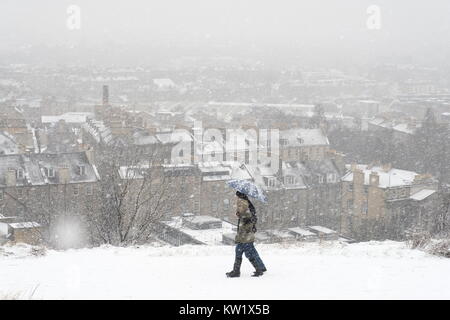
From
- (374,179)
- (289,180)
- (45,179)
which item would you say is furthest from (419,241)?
(289,180)

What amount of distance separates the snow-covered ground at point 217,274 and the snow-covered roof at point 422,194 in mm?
45887

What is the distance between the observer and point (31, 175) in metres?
48.5

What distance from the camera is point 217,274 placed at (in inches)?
457

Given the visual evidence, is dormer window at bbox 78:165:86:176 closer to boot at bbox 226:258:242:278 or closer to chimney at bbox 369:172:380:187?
chimney at bbox 369:172:380:187

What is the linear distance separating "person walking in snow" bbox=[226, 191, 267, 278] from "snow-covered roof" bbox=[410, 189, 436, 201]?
4977cm

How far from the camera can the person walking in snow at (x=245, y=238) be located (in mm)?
11273

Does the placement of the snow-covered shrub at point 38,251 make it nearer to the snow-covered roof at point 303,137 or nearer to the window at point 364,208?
the window at point 364,208

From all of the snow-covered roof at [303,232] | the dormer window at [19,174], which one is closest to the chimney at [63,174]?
the dormer window at [19,174]

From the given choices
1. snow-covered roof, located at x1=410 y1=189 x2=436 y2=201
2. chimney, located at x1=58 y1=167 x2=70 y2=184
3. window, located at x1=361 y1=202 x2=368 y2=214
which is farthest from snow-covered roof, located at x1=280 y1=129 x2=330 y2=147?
chimney, located at x1=58 y1=167 x2=70 y2=184

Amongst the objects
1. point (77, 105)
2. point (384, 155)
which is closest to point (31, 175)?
point (384, 155)

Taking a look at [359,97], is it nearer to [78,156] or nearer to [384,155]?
[384,155]

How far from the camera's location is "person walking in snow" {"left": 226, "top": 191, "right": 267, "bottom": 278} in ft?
37.0

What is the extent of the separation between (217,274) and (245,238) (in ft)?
3.03
